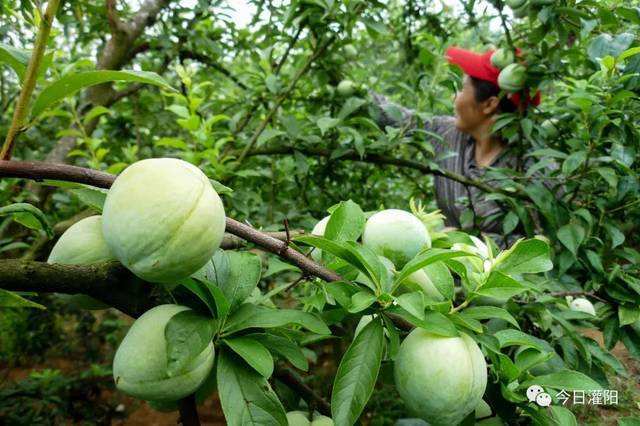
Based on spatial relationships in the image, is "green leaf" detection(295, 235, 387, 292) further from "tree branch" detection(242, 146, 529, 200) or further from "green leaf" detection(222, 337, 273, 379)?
"tree branch" detection(242, 146, 529, 200)

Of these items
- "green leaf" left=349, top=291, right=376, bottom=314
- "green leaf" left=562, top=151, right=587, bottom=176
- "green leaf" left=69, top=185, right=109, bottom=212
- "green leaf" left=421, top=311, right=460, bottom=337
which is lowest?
"green leaf" left=421, top=311, right=460, bottom=337

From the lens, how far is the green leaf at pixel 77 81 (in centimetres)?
69

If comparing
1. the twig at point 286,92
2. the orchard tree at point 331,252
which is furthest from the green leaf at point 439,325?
the twig at point 286,92

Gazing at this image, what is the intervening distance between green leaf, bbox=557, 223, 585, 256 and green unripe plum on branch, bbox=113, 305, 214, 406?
4.51ft

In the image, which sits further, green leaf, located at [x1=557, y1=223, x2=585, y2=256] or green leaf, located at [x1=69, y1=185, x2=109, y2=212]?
green leaf, located at [x1=557, y1=223, x2=585, y2=256]

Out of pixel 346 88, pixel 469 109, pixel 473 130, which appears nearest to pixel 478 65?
pixel 469 109

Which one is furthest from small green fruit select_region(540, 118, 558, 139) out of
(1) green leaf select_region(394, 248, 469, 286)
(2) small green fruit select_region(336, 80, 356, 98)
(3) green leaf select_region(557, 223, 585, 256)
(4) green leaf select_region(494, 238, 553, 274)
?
(1) green leaf select_region(394, 248, 469, 286)

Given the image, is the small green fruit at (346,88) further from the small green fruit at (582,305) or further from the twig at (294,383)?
the twig at (294,383)

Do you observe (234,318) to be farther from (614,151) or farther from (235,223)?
(614,151)

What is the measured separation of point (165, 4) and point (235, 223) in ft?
7.29

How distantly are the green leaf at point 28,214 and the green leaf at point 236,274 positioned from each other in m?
0.31

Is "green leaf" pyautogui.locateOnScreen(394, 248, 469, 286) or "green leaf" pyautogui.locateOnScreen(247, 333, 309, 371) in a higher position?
"green leaf" pyautogui.locateOnScreen(394, 248, 469, 286)

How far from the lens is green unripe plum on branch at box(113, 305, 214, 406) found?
706mm

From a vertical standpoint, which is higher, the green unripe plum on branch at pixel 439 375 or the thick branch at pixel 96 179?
the thick branch at pixel 96 179
